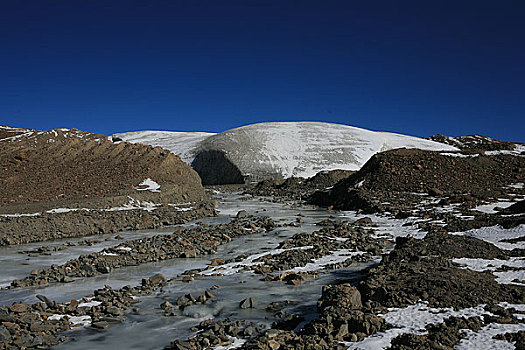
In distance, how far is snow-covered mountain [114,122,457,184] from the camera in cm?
5016

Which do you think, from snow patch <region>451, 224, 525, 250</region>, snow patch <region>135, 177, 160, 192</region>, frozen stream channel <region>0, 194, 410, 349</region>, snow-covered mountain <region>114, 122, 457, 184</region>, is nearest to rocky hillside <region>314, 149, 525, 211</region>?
snow patch <region>451, 224, 525, 250</region>

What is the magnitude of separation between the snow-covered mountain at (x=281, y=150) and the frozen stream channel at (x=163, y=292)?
3762 cm

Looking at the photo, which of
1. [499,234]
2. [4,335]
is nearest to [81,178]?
[4,335]

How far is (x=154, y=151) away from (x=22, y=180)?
8.11 metres

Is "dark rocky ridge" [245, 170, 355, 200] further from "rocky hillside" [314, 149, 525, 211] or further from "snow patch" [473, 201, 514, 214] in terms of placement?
"snow patch" [473, 201, 514, 214]

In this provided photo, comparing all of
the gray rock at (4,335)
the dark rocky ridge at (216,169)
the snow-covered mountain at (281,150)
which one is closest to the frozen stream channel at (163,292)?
the gray rock at (4,335)

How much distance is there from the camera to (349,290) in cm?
596

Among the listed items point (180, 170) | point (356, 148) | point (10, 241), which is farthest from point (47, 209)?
point (356, 148)

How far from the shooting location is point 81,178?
2081cm

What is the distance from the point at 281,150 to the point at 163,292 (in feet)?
152

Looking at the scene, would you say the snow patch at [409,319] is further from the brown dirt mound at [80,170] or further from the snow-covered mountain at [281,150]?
the snow-covered mountain at [281,150]

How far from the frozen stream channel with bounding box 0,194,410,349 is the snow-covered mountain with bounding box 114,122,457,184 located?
37.6 m

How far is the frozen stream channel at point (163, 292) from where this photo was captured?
19.3 ft

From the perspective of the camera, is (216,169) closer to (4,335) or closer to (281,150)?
(281,150)
